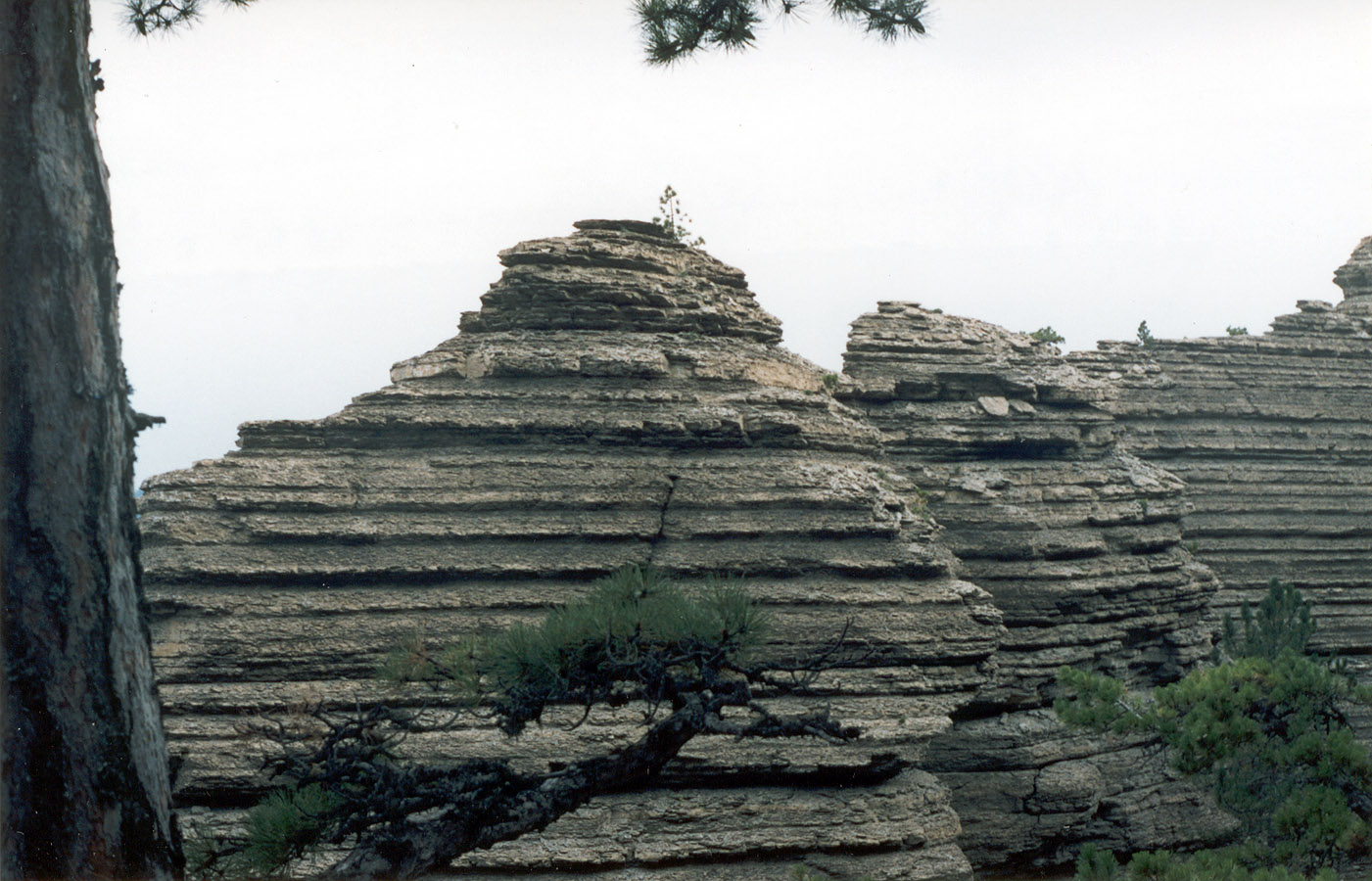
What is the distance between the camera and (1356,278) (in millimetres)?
35875

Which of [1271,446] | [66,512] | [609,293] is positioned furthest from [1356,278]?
[66,512]

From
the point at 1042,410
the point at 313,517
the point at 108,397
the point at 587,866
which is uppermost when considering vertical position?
the point at 1042,410

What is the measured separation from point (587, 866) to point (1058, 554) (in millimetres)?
12845

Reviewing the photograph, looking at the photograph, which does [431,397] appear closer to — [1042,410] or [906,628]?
[906,628]

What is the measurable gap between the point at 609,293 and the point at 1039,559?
10.6m

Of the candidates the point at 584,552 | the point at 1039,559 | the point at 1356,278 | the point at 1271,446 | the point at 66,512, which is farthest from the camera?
the point at 1356,278

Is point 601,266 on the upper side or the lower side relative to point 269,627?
upper

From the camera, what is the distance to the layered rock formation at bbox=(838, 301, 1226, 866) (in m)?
20.5

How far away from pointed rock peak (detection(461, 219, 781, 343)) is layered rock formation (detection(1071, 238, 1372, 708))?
1268cm

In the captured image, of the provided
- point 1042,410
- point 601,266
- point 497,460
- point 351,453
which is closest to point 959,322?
point 1042,410

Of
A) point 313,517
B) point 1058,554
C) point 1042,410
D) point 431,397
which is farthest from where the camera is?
point 1042,410

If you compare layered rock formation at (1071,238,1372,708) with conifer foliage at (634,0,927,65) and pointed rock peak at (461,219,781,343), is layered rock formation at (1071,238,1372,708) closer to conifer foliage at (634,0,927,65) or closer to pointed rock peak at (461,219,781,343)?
pointed rock peak at (461,219,781,343)

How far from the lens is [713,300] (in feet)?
69.5

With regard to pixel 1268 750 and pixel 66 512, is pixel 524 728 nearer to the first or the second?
pixel 66 512
